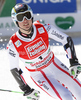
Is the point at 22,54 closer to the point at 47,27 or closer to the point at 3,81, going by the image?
the point at 47,27

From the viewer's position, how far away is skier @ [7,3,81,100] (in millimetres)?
4219

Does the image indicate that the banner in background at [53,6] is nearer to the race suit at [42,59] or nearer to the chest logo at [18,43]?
the race suit at [42,59]

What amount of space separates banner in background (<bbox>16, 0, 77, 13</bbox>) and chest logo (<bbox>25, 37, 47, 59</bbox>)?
6.33 metres

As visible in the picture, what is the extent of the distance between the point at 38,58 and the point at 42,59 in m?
0.07

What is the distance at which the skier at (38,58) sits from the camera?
4.22 metres

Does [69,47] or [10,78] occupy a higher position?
[69,47]

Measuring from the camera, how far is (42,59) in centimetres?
449

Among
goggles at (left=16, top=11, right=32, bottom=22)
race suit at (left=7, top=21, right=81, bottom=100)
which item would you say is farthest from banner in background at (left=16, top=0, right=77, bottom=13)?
goggles at (left=16, top=11, right=32, bottom=22)

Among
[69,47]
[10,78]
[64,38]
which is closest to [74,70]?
[69,47]

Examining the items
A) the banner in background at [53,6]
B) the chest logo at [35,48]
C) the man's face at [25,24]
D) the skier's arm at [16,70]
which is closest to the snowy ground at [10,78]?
the skier's arm at [16,70]

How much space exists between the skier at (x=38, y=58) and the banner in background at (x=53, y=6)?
20.3ft

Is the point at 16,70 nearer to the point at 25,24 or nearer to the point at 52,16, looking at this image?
the point at 25,24

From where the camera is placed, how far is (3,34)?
35.0ft

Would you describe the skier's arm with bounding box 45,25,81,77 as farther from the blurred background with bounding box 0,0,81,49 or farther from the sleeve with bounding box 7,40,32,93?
the blurred background with bounding box 0,0,81,49
